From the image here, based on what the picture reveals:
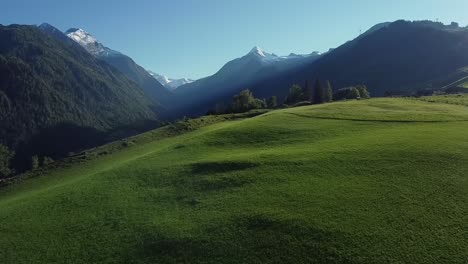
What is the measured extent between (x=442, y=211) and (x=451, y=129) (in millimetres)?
28476

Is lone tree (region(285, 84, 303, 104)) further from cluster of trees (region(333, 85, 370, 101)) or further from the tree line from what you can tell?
cluster of trees (region(333, 85, 370, 101))

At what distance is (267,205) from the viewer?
3591 centimetres

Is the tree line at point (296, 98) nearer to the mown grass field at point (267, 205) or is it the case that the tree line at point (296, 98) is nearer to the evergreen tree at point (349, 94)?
the evergreen tree at point (349, 94)

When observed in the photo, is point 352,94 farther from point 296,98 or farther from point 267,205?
point 267,205

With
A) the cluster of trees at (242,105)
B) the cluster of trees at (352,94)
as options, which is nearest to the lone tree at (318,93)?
the cluster of trees at (352,94)

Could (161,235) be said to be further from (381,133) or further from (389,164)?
(381,133)

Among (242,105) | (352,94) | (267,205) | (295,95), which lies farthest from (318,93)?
(267,205)

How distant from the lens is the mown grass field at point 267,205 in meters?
29.2

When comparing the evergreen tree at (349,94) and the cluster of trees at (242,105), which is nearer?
the cluster of trees at (242,105)

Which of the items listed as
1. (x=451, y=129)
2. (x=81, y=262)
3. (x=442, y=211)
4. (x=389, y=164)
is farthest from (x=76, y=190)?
(x=451, y=129)

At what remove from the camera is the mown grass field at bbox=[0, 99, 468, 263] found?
29234 millimetres

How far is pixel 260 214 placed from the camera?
34.2 meters

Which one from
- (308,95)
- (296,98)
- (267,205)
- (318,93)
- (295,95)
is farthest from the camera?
(308,95)

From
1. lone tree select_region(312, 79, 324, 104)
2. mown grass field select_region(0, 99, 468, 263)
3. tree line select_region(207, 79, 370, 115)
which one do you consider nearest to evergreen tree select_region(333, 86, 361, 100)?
tree line select_region(207, 79, 370, 115)
